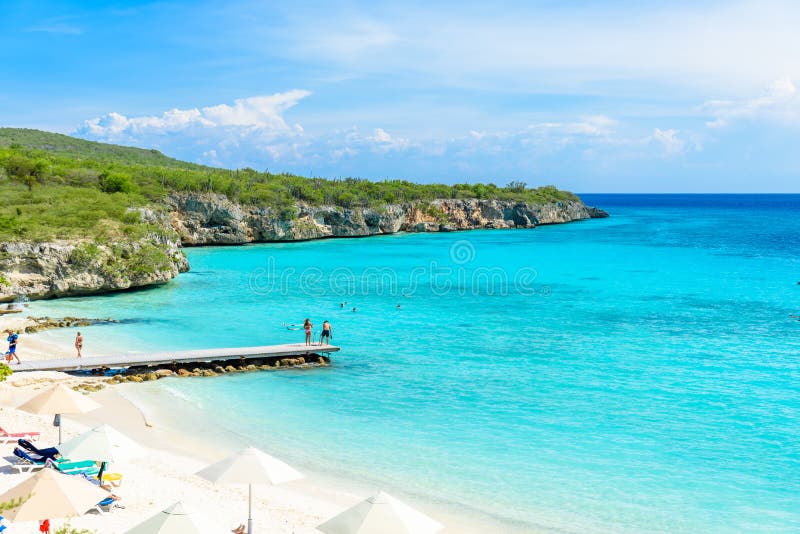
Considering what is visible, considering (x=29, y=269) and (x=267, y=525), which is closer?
(x=267, y=525)

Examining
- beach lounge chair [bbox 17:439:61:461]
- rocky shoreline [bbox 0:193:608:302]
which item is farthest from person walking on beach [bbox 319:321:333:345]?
rocky shoreline [bbox 0:193:608:302]

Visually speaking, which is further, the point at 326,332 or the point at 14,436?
the point at 326,332

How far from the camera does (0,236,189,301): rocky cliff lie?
38688 mm

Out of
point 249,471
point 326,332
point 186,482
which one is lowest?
point 186,482

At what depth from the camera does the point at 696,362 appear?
26.8 metres

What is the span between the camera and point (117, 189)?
6725 centimetres

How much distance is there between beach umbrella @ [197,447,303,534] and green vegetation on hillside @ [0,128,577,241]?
33.8m

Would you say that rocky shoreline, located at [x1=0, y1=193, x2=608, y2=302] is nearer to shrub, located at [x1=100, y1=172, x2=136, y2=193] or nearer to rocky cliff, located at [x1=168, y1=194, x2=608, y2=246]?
rocky cliff, located at [x1=168, y1=194, x2=608, y2=246]

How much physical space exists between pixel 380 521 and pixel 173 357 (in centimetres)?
1757

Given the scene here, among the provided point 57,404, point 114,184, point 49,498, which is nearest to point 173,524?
point 49,498

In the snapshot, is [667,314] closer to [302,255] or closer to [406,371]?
[406,371]

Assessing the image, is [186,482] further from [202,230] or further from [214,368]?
[202,230]

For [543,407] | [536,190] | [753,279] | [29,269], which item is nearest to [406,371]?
[543,407]

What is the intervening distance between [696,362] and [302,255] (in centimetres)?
4901
